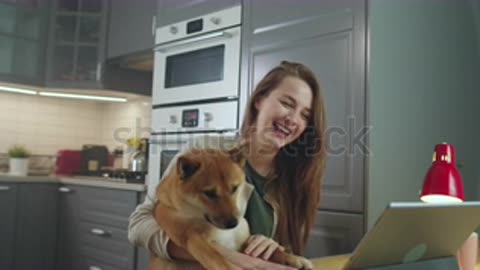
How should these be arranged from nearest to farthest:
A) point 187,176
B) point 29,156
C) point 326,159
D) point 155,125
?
point 187,176
point 326,159
point 155,125
point 29,156

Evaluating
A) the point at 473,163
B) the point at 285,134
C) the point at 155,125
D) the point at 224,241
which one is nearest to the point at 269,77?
the point at 285,134

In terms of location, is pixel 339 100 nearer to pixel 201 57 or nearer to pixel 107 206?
pixel 201 57

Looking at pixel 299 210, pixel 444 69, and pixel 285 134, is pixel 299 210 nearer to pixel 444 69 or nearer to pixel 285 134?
pixel 285 134

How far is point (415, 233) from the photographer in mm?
839

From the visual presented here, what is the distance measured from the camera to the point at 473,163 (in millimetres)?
1706

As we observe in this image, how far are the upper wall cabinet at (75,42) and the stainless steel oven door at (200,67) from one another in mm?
1254

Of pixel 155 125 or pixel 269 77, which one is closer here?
pixel 269 77

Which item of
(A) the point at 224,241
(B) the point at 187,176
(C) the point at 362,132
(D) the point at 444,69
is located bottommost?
(A) the point at 224,241

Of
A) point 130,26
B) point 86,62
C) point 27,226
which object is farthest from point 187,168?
point 86,62

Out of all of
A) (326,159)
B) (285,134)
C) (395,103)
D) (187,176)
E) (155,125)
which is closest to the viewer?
(187,176)

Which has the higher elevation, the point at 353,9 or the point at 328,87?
the point at 353,9

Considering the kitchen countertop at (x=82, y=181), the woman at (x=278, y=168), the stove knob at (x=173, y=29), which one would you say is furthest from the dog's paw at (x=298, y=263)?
the kitchen countertop at (x=82, y=181)

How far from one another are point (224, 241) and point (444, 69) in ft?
3.65

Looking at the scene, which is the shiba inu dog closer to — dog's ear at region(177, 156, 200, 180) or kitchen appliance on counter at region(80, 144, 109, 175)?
dog's ear at region(177, 156, 200, 180)
